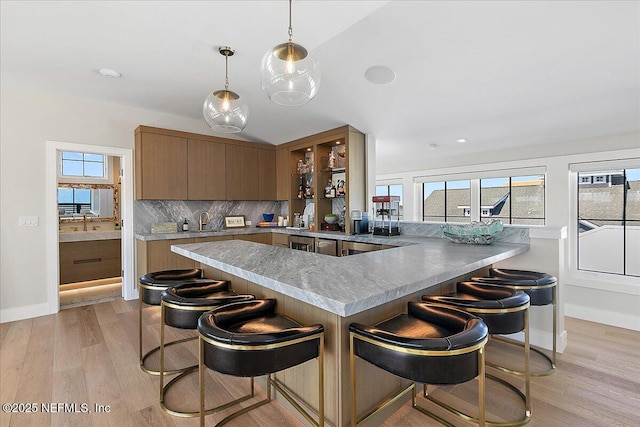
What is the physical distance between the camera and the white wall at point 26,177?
350 cm

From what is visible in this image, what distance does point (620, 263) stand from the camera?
3.43 m

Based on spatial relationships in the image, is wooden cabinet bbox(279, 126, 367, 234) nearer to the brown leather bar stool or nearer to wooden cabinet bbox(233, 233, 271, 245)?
wooden cabinet bbox(233, 233, 271, 245)

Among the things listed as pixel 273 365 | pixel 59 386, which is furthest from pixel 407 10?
pixel 59 386

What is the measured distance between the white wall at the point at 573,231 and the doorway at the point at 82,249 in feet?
15.5

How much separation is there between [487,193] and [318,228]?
8.19ft

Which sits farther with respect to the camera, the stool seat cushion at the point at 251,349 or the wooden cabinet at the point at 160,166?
the wooden cabinet at the point at 160,166

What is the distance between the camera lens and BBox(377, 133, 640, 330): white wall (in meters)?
3.18

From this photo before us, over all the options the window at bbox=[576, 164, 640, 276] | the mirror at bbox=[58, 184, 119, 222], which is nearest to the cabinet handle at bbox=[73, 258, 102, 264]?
the mirror at bbox=[58, 184, 119, 222]

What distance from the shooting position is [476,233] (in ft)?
8.96

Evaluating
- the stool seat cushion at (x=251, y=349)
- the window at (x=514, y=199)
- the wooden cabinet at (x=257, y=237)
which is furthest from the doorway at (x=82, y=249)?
the window at (x=514, y=199)

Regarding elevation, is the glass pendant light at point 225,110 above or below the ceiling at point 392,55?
below

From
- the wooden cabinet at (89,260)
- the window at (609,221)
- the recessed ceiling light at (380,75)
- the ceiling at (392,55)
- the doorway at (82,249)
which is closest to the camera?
the ceiling at (392,55)

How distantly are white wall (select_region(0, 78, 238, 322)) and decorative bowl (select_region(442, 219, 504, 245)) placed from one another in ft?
14.9

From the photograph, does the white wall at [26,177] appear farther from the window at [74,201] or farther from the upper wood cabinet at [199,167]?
the window at [74,201]
